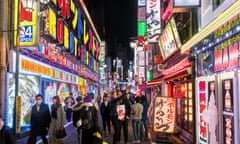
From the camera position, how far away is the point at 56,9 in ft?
71.9

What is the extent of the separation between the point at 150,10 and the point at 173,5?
43.0ft

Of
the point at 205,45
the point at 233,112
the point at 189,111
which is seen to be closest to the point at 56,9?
the point at 189,111

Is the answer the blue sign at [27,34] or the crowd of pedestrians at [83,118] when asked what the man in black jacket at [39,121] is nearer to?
the crowd of pedestrians at [83,118]

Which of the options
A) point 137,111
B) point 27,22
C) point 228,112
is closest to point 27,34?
point 27,22

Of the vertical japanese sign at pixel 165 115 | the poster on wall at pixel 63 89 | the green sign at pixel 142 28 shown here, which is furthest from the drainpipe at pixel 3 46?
the green sign at pixel 142 28

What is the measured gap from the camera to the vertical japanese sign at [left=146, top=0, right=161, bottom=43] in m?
23.7

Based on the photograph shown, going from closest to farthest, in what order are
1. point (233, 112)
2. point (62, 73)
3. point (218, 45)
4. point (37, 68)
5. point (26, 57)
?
point (233, 112)
point (218, 45)
point (26, 57)
point (37, 68)
point (62, 73)

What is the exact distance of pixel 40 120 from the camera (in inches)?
437

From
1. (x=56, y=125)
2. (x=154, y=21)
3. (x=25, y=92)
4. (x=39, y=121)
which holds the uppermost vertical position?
(x=154, y=21)

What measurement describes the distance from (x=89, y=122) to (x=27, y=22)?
19.0ft

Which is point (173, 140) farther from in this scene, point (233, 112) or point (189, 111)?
point (233, 112)

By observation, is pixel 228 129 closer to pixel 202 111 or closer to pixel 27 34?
Answer: pixel 202 111

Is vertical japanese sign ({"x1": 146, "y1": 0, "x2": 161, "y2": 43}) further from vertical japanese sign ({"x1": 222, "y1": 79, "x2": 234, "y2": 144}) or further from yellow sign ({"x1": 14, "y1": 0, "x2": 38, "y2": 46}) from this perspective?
vertical japanese sign ({"x1": 222, "y1": 79, "x2": 234, "y2": 144})

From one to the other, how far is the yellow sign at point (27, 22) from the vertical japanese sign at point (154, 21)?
11.2m
